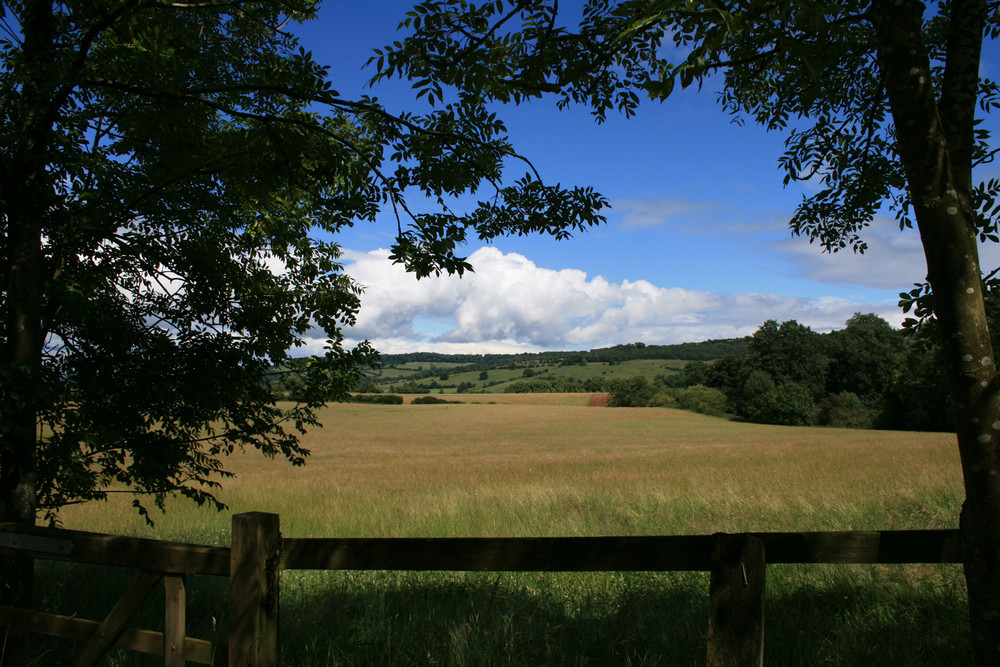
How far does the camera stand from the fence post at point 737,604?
8.76 feet

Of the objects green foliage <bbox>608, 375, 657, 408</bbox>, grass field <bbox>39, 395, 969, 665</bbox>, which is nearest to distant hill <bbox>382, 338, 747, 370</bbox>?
green foliage <bbox>608, 375, 657, 408</bbox>

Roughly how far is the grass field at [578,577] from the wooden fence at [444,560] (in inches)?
47.4

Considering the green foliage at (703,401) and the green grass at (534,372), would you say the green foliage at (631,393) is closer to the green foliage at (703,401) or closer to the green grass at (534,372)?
the green foliage at (703,401)

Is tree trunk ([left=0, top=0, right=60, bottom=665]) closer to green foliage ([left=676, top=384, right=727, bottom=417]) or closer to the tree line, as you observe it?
the tree line

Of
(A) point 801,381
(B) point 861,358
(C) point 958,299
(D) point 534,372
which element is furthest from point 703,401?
(C) point 958,299

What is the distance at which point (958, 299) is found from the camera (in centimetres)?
309

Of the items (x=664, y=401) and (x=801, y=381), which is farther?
(x=664, y=401)

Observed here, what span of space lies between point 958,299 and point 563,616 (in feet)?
12.9

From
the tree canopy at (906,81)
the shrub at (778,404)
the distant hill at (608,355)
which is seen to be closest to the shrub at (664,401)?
the shrub at (778,404)

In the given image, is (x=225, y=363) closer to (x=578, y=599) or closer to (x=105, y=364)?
(x=105, y=364)

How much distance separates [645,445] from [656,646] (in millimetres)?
31867

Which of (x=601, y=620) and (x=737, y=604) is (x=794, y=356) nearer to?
(x=601, y=620)

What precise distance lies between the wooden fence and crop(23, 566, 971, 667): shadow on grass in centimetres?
98

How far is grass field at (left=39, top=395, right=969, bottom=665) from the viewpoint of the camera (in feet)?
14.4
